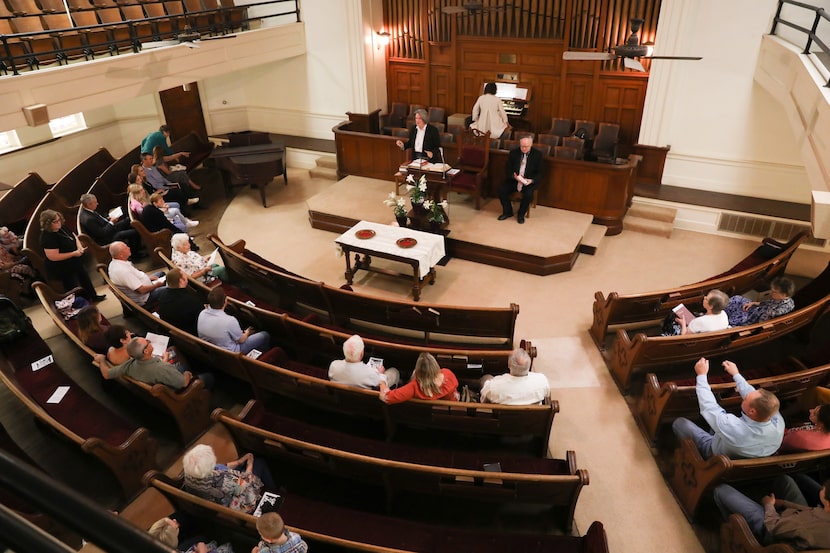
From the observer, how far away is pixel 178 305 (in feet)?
16.4

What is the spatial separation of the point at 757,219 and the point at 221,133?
981 centimetres

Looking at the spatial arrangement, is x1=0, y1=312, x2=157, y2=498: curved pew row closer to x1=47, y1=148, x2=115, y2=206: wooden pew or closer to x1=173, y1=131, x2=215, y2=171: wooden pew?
x1=47, y1=148, x2=115, y2=206: wooden pew

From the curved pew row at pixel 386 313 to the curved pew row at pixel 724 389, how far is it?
136 cm

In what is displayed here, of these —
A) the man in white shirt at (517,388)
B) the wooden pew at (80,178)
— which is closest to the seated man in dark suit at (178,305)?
the man in white shirt at (517,388)

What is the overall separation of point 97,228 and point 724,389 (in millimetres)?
6844

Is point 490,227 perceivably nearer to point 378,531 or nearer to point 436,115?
point 436,115

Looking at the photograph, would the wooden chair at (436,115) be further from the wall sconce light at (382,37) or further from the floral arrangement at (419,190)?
the floral arrangement at (419,190)

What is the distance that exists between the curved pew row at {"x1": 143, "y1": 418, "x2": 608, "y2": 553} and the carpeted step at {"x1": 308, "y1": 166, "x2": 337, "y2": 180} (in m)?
7.34

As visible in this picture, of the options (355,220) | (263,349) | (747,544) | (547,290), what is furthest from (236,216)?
(747,544)

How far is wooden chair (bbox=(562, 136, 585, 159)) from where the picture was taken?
8.48 metres

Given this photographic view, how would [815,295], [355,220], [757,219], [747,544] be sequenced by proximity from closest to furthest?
[747,544] < [815,295] < [757,219] < [355,220]

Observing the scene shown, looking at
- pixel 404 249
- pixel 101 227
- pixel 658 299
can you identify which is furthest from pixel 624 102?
pixel 101 227

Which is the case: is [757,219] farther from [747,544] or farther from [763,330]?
[747,544]

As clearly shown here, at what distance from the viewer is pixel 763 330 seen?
4.80 metres
